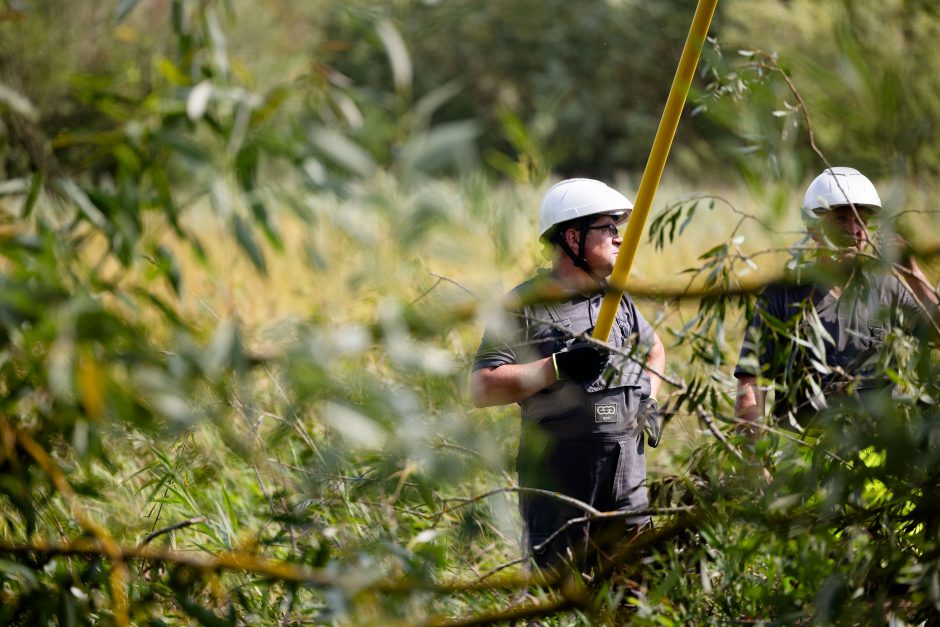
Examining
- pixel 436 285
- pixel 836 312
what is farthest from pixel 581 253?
pixel 436 285

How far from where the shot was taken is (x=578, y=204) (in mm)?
3260

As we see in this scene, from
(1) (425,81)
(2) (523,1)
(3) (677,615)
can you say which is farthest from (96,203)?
(1) (425,81)

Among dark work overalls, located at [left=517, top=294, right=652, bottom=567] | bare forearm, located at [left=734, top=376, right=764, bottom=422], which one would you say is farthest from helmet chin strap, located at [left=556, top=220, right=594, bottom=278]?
bare forearm, located at [left=734, top=376, right=764, bottom=422]

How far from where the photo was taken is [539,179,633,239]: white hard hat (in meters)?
3.25

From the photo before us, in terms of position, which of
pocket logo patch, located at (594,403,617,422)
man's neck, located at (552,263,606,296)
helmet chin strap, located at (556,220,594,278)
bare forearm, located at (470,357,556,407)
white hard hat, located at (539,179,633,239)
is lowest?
pocket logo patch, located at (594,403,617,422)

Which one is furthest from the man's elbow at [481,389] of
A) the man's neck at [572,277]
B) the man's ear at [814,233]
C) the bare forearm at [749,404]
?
the man's ear at [814,233]

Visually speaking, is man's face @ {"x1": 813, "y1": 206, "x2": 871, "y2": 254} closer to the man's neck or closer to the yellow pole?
the yellow pole

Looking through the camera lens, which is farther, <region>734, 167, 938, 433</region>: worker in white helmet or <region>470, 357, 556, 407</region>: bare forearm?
<region>470, 357, 556, 407</region>: bare forearm

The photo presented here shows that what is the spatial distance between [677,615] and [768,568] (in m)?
0.25

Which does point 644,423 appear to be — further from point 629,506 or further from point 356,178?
point 356,178

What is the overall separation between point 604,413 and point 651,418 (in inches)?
9.0

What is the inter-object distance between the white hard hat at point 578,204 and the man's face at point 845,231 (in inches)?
30.3

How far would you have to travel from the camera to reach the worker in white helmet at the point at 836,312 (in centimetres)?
218

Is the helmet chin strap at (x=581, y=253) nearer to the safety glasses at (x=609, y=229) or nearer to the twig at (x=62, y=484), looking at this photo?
the safety glasses at (x=609, y=229)
